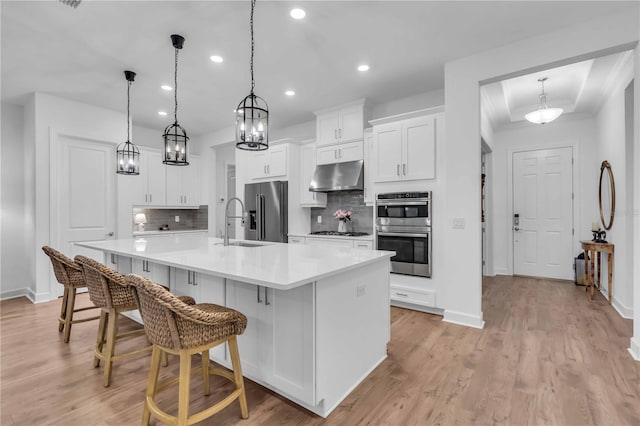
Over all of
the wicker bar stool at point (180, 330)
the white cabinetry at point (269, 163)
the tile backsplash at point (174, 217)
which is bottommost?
the wicker bar stool at point (180, 330)

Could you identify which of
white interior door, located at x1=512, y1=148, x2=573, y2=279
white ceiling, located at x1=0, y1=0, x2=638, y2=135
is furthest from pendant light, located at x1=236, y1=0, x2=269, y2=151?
white interior door, located at x1=512, y1=148, x2=573, y2=279

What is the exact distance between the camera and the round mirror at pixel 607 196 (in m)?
4.04

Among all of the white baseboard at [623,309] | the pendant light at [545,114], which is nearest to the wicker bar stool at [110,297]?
the white baseboard at [623,309]

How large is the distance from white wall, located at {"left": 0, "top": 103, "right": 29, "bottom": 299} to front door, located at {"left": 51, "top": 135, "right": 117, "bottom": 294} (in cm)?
71

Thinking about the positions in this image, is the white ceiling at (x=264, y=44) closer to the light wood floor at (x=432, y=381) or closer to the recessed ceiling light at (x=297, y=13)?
the recessed ceiling light at (x=297, y=13)

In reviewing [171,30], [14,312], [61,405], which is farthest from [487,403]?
[14,312]

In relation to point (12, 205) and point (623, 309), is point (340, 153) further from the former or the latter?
point (12, 205)

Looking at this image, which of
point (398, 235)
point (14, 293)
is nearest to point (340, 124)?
point (398, 235)

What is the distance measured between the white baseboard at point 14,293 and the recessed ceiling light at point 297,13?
533cm

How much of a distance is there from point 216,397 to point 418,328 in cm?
207

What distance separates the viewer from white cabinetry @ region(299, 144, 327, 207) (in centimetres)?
508

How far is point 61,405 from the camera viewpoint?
6.39ft

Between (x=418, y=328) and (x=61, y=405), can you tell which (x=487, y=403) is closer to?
(x=418, y=328)

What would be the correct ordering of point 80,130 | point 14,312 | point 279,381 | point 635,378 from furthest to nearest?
1. point 80,130
2. point 14,312
3. point 635,378
4. point 279,381
